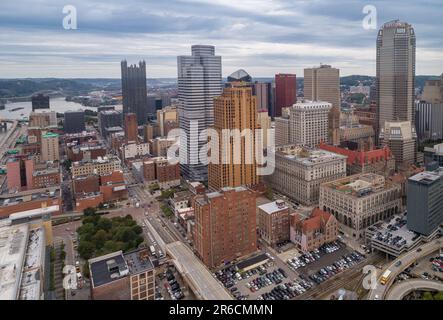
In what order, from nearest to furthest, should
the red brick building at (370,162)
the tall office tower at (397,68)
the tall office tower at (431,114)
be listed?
the red brick building at (370,162), the tall office tower at (397,68), the tall office tower at (431,114)

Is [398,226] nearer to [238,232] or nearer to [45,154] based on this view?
Answer: [238,232]

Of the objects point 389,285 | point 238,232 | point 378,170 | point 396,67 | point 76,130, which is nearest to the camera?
point 389,285

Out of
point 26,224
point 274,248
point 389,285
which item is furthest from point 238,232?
point 26,224

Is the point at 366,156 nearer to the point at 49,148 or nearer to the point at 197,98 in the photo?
the point at 197,98

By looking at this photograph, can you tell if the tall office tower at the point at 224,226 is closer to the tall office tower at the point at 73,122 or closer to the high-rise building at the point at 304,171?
the high-rise building at the point at 304,171

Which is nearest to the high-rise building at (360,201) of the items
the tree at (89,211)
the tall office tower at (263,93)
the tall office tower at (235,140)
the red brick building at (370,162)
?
the red brick building at (370,162)

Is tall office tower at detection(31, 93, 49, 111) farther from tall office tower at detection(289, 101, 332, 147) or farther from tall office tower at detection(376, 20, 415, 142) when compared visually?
tall office tower at detection(376, 20, 415, 142)

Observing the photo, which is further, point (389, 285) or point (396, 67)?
point (396, 67)
